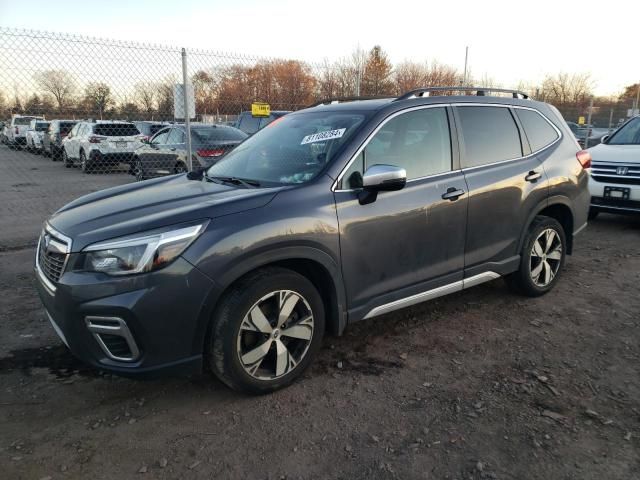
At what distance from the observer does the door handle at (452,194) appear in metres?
3.64

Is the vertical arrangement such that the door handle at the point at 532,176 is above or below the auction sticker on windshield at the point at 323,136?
below

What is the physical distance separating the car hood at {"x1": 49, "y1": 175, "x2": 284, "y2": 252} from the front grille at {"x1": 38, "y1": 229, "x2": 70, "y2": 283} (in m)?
0.06

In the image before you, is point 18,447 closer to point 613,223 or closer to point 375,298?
point 375,298

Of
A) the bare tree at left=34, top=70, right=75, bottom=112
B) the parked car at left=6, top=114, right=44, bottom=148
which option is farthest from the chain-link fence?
the parked car at left=6, top=114, right=44, bottom=148

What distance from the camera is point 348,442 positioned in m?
2.63

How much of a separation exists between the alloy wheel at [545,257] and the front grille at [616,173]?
136 inches

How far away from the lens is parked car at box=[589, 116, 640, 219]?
23.4ft

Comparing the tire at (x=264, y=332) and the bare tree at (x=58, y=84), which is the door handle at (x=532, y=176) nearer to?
the tire at (x=264, y=332)

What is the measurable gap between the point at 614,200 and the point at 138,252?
725 cm

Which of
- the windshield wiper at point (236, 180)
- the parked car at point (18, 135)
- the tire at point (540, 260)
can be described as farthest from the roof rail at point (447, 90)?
the parked car at point (18, 135)

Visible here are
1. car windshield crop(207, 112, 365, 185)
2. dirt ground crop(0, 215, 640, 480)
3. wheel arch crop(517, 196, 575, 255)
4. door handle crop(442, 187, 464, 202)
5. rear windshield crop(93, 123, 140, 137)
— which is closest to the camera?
dirt ground crop(0, 215, 640, 480)

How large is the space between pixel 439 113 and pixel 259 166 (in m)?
1.47

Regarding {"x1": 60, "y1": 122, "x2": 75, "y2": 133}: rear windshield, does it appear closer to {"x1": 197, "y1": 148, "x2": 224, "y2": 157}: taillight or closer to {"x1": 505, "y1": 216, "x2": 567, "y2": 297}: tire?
{"x1": 197, "y1": 148, "x2": 224, "y2": 157}: taillight

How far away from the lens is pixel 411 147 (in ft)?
11.9
